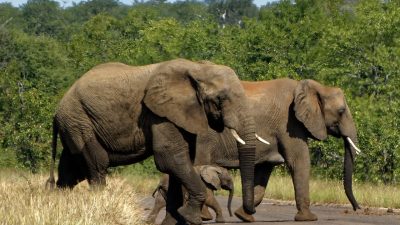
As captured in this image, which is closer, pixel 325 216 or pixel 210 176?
pixel 210 176

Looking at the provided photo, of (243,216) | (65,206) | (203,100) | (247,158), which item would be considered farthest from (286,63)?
(65,206)

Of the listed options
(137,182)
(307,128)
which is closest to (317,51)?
(137,182)

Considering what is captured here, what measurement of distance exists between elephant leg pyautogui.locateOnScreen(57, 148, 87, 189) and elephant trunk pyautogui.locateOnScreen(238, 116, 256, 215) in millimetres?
2585

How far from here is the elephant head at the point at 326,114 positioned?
21203mm

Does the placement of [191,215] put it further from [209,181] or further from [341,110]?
[341,110]

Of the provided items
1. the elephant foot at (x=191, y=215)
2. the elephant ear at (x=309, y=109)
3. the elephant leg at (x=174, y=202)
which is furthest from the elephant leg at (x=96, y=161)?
the elephant ear at (x=309, y=109)

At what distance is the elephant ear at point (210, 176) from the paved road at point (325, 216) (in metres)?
1.55

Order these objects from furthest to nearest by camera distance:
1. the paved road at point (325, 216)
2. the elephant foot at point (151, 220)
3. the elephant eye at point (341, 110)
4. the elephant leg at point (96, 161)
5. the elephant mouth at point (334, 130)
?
the elephant mouth at point (334, 130) < the elephant eye at point (341, 110) < the paved road at point (325, 216) < the elephant foot at point (151, 220) < the elephant leg at point (96, 161)

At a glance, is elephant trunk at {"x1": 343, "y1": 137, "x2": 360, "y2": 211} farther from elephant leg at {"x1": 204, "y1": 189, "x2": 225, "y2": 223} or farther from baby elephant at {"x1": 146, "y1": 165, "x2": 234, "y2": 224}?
baby elephant at {"x1": 146, "y1": 165, "x2": 234, "y2": 224}

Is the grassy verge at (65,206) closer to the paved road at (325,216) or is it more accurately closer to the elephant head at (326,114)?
the paved road at (325,216)

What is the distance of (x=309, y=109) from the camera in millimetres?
21203

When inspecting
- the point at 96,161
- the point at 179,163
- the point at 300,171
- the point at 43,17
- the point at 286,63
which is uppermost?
the point at 179,163

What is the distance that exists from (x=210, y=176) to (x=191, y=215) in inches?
61.5

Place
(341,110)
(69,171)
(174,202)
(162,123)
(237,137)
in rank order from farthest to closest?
(341,110) → (69,171) → (174,202) → (162,123) → (237,137)
